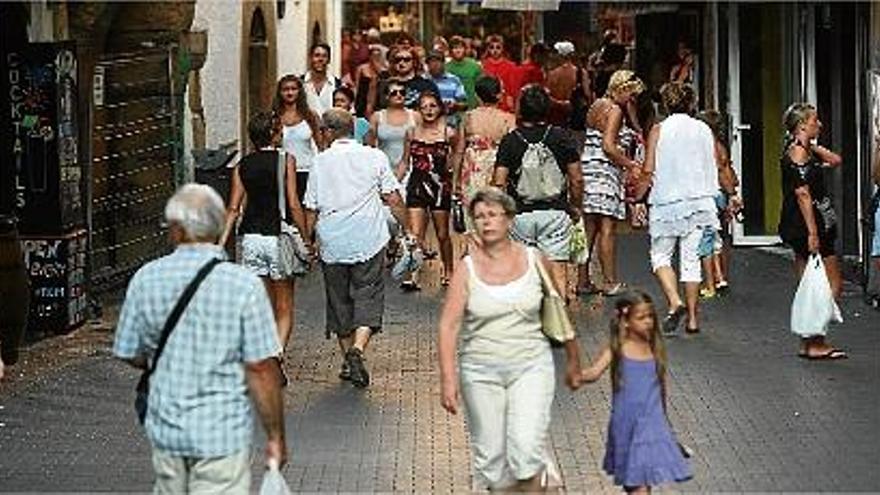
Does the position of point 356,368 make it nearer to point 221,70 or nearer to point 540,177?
point 540,177

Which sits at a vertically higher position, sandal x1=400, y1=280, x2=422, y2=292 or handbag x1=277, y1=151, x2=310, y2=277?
handbag x1=277, y1=151, x2=310, y2=277

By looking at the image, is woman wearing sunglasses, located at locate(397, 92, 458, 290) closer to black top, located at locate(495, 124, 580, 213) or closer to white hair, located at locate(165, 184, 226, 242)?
black top, located at locate(495, 124, 580, 213)

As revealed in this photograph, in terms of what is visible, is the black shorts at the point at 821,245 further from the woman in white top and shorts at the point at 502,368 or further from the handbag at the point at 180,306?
the handbag at the point at 180,306

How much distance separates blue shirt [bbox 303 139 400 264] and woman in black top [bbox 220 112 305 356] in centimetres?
15

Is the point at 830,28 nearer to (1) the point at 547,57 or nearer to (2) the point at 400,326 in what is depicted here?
(2) the point at 400,326

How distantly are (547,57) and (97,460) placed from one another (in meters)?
16.4

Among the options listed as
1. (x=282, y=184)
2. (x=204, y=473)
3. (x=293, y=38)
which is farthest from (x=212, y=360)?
(x=293, y=38)

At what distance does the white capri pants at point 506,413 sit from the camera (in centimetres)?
962

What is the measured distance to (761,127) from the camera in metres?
22.5

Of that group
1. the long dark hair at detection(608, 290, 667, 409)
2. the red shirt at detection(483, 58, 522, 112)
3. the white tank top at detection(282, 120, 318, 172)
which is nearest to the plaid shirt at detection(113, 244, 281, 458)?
the long dark hair at detection(608, 290, 667, 409)

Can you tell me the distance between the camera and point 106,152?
2062 centimetres

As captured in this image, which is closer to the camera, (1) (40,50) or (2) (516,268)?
(2) (516,268)

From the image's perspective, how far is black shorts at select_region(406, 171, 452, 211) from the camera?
18.7 metres

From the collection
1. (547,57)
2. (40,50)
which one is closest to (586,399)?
(40,50)
